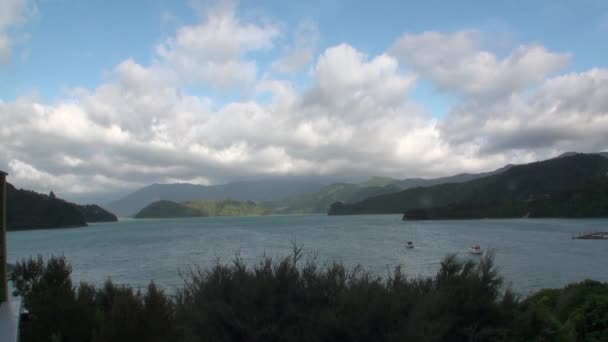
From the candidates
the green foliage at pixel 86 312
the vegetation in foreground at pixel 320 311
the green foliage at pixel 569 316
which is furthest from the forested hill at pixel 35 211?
the green foliage at pixel 569 316

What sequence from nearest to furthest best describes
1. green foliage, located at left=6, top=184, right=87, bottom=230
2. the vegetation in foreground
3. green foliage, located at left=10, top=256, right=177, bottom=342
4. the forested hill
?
the vegetation in foreground
green foliage, located at left=10, top=256, right=177, bottom=342
green foliage, located at left=6, top=184, right=87, bottom=230
the forested hill

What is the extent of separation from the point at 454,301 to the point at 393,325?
298cm

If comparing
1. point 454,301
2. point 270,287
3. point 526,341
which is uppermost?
point 270,287

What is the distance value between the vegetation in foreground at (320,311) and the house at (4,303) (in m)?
0.59

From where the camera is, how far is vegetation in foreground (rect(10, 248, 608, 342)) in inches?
250

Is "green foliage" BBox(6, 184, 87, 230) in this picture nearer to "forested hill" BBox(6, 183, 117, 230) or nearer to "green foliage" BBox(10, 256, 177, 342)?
"forested hill" BBox(6, 183, 117, 230)

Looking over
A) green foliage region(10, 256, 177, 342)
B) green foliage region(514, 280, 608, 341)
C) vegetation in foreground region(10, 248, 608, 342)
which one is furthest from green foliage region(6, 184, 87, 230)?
green foliage region(514, 280, 608, 341)

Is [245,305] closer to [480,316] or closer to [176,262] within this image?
[480,316]

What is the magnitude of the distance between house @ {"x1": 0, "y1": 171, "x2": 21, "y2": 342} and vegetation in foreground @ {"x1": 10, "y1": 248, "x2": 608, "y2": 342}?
589 mm

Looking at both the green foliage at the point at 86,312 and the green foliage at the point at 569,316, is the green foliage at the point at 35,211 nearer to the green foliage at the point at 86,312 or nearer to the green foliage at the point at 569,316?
the green foliage at the point at 86,312

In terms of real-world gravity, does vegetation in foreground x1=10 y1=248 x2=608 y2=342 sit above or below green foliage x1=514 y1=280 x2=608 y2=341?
above

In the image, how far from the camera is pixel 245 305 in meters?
6.56

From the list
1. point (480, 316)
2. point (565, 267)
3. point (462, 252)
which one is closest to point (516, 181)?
point (462, 252)

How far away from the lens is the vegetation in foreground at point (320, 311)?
250 inches
